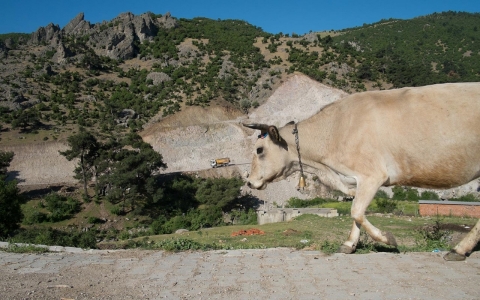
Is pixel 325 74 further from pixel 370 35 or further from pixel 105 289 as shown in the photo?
pixel 105 289

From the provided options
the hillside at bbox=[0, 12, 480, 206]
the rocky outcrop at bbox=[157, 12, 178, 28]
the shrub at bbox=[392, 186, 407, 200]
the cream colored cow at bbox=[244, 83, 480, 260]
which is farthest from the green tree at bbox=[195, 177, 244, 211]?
the rocky outcrop at bbox=[157, 12, 178, 28]

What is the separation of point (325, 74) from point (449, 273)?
228 ft

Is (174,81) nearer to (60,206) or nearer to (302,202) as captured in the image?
(60,206)

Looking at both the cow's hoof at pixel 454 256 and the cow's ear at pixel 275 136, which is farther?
the cow's ear at pixel 275 136

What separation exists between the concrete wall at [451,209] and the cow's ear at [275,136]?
30.2 meters

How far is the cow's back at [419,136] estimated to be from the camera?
17.9ft

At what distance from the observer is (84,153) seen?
4594 cm

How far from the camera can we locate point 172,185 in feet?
153

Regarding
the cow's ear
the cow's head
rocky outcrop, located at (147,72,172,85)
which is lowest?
the cow's head

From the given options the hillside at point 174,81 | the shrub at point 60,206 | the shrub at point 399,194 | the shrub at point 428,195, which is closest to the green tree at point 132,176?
the shrub at point 60,206

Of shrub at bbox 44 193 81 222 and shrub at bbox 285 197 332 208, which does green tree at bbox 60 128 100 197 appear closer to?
shrub at bbox 44 193 81 222

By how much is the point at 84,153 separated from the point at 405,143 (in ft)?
147

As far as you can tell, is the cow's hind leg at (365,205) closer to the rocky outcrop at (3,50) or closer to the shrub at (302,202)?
the shrub at (302,202)

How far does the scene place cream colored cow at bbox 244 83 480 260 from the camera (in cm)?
546
